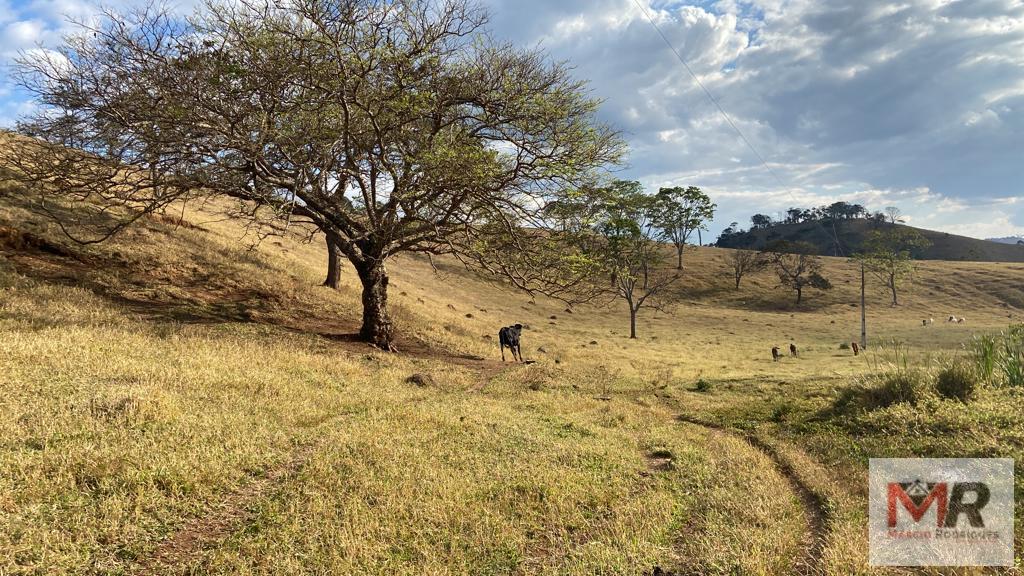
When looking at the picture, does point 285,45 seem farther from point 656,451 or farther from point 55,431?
point 656,451

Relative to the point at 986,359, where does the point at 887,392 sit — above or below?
below

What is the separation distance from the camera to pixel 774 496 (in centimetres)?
575

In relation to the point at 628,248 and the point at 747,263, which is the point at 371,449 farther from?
the point at 747,263

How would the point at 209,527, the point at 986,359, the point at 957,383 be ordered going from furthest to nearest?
the point at 986,359 → the point at 957,383 → the point at 209,527

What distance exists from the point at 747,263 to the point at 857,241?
8517 centimetres

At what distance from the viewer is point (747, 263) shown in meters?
73.6

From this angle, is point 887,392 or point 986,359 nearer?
point 887,392

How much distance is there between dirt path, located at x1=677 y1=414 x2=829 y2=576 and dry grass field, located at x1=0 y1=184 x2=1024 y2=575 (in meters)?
0.04

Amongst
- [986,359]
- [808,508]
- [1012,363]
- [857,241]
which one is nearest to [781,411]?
[986,359]

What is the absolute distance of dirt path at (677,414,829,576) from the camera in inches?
167

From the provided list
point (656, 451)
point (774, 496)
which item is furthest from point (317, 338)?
point (774, 496)

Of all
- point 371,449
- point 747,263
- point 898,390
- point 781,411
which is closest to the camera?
point 371,449

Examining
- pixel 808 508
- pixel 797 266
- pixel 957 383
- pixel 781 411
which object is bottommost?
pixel 781 411

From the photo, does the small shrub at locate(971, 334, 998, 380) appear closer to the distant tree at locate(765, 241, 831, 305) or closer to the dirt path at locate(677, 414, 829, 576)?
the dirt path at locate(677, 414, 829, 576)
